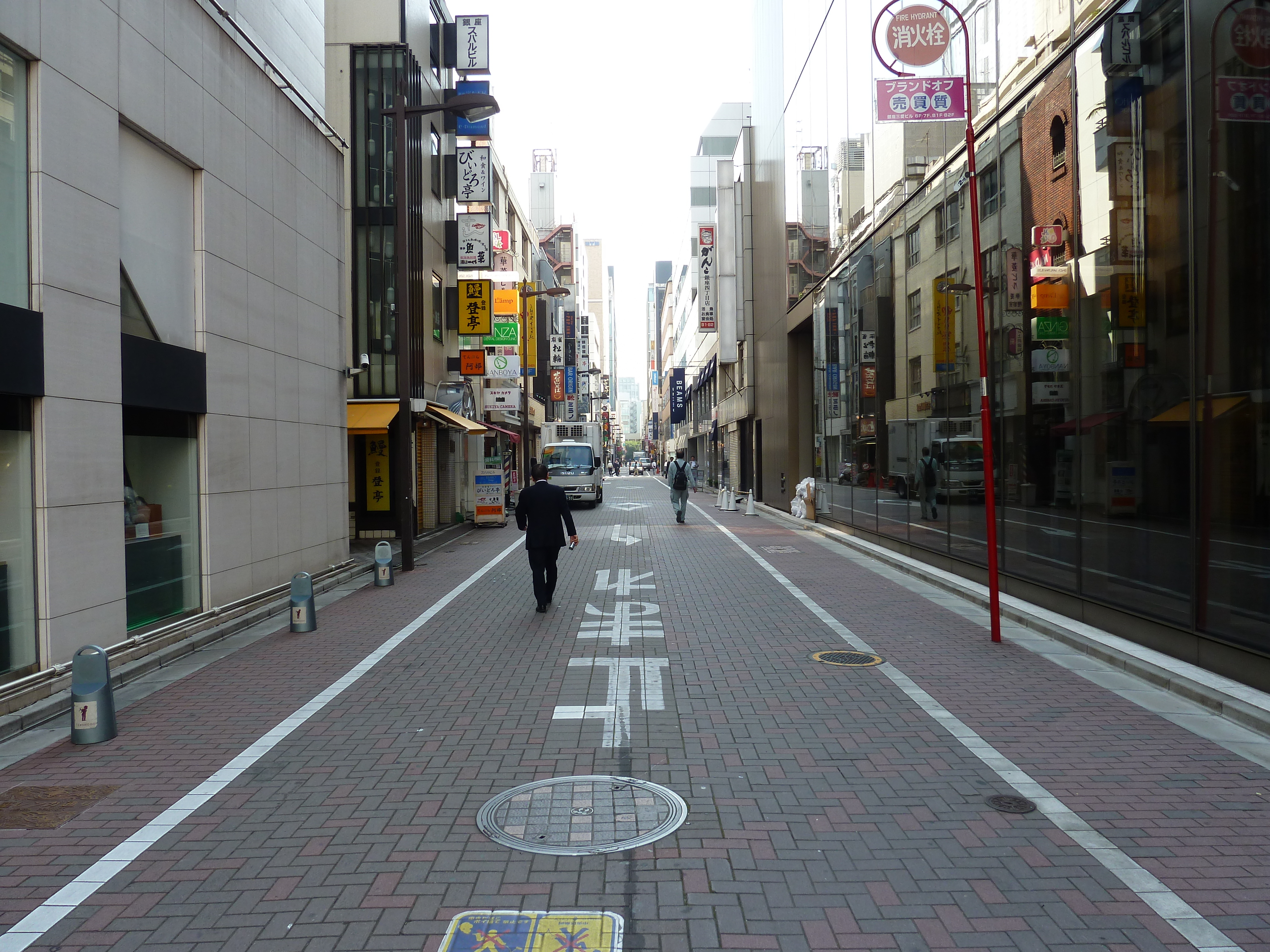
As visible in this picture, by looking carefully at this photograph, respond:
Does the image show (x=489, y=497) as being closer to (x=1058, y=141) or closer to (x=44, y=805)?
(x=1058, y=141)

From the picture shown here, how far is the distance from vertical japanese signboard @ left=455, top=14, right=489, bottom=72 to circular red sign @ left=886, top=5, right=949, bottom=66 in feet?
53.3

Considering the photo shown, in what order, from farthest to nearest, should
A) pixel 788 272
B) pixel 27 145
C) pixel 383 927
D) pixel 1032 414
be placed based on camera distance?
pixel 788 272 → pixel 1032 414 → pixel 27 145 → pixel 383 927

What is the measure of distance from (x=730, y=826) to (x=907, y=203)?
15139 mm

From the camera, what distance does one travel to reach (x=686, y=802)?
5.23 m

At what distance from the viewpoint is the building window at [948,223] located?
1505 cm

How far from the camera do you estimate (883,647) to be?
9.42m

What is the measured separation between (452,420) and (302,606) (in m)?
14.0

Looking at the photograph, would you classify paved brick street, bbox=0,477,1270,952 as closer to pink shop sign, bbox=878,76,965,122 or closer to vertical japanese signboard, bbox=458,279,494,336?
pink shop sign, bbox=878,76,965,122

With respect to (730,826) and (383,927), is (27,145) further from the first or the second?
(730,826)

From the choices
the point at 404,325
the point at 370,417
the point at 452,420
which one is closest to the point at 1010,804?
the point at 404,325

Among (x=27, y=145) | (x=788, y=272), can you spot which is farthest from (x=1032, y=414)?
(x=788, y=272)

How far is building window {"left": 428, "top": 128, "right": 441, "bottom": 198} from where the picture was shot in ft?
85.3

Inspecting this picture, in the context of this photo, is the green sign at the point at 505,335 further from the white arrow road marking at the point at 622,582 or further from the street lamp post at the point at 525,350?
the white arrow road marking at the point at 622,582

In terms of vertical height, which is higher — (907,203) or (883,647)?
(907,203)
